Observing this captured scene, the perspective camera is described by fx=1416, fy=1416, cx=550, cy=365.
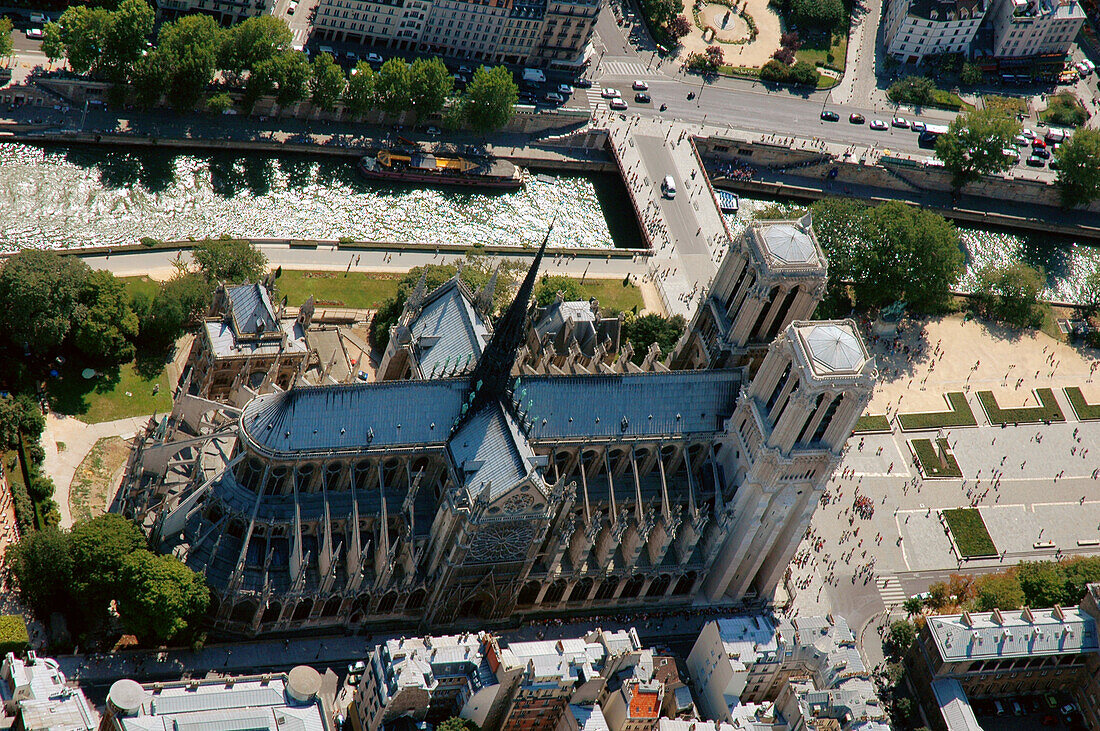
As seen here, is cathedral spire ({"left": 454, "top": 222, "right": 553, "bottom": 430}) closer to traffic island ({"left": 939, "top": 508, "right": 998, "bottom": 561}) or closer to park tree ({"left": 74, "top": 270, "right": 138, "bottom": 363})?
park tree ({"left": 74, "top": 270, "right": 138, "bottom": 363})

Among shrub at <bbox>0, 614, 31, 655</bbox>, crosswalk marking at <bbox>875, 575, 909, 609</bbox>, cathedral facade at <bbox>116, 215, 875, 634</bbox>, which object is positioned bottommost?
shrub at <bbox>0, 614, 31, 655</bbox>

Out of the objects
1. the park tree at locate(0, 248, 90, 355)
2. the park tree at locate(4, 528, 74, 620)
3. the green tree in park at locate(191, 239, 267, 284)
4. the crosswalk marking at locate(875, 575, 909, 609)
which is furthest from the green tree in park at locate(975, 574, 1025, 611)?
the park tree at locate(0, 248, 90, 355)

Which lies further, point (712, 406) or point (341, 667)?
point (712, 406)

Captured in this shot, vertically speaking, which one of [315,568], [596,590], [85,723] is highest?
[596,590]

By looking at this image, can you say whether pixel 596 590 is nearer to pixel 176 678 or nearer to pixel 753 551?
pixel 753 551

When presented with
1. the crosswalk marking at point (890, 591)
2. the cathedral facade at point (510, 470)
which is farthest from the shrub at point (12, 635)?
the crosswalk marking at point (890, 591)

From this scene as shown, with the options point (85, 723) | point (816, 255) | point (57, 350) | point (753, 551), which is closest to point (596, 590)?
point (753, 551)

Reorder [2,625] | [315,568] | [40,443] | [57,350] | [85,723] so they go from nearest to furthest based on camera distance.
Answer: [85,723], [2,625], [315,568], [40,443], [57,350]
